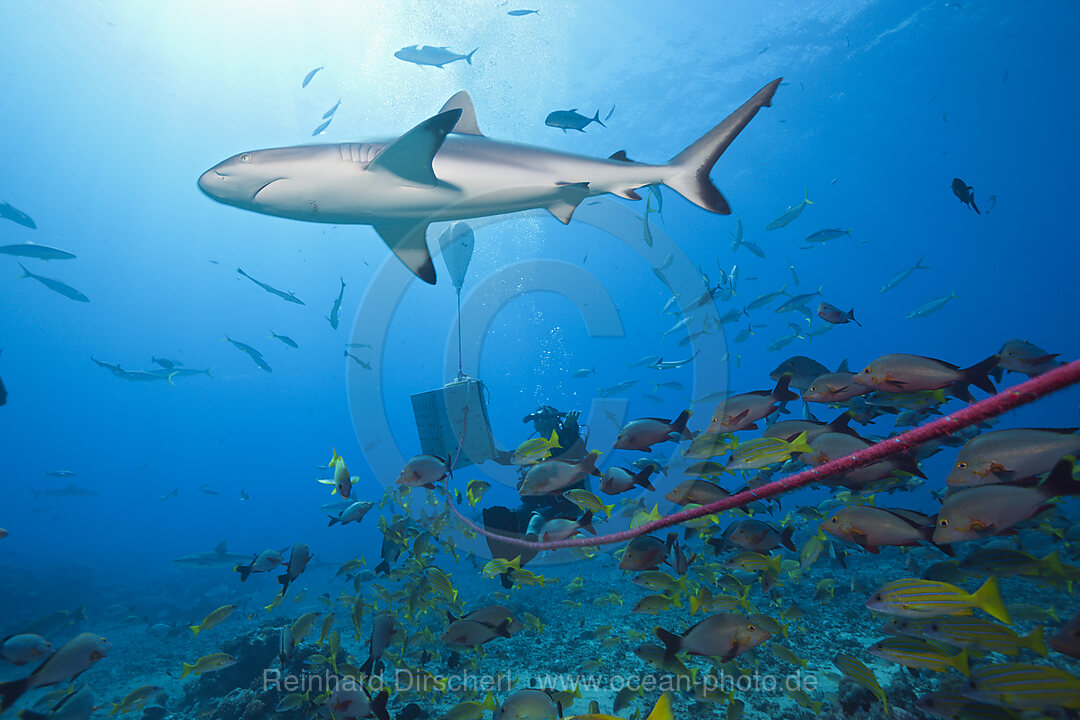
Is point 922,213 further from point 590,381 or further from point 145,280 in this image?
point 145,280

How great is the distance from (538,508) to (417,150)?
4936 millimetres

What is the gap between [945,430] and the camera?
93 cm

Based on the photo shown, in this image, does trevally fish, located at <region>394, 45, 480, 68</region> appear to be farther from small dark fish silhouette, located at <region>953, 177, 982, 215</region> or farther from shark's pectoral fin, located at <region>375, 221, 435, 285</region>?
small dark fish silhouette, located at <region>953, 177, 982, 215</region>

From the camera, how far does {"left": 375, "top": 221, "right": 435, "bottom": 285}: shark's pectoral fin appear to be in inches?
176

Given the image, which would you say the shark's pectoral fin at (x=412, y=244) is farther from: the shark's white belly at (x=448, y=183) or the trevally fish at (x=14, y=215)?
the trevally fish at (x=14, y=215)

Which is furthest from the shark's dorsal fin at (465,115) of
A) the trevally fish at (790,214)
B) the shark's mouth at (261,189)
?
the trevally fish at (790,214)

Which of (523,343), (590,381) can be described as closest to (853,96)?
(590,381)

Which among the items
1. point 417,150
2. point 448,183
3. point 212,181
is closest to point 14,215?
point 212,181

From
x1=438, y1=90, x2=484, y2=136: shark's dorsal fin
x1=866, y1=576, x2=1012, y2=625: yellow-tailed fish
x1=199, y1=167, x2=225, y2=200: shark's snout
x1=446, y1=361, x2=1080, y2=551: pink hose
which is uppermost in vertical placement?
x1=438, y1=90, x2=484, y2=136: shark's dorsal fin

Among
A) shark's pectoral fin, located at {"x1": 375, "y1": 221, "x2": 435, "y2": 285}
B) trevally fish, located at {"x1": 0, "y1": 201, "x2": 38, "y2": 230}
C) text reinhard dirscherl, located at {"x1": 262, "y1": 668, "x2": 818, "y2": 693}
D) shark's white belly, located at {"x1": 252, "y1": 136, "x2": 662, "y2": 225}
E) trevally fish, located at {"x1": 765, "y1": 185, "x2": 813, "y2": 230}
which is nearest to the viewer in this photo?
shark's white belly, located at {"x1": 252, "y1": 136, "x2": 662, "y2": 225}

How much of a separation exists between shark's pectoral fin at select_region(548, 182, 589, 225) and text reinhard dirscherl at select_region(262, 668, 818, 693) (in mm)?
5507

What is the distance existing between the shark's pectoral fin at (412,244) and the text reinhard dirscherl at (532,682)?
4.82m

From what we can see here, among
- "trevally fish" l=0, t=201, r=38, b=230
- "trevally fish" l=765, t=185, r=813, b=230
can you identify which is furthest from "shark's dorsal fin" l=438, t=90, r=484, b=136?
"trevally fish" l=0, t=201, r=38, b=230

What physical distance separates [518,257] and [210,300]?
64.0 meters
